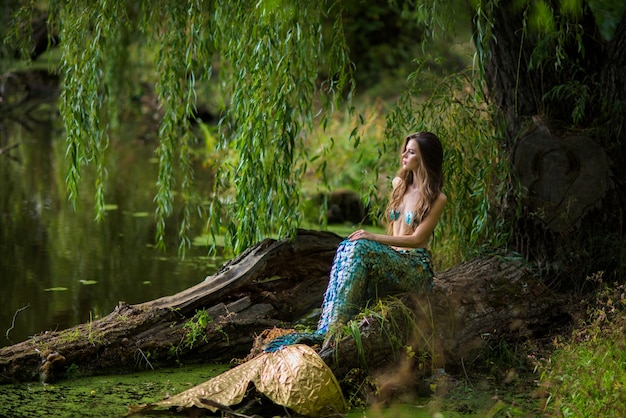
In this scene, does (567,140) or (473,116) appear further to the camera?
(473,116)

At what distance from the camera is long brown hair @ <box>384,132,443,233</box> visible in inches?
201

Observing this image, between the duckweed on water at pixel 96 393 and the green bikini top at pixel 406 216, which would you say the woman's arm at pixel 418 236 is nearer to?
the green bikini top at pixel 406 216

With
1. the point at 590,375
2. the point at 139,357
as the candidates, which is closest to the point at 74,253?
the point at 139,357

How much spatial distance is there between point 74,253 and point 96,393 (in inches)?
153

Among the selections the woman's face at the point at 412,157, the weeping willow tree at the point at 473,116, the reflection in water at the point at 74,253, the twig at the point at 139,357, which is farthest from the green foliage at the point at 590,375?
the reflection in water at the point at 74,253

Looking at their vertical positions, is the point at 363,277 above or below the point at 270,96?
below

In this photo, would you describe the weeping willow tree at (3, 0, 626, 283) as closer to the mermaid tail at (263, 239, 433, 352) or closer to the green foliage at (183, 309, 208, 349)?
the green foliage at (183, 309, 208, 349)

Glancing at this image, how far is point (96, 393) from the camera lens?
4.61m

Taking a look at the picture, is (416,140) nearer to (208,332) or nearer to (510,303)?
(510,303)

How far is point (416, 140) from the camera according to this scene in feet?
17.1

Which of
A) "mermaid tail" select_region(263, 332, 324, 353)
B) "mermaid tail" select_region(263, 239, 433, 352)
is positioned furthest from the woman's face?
"mermaid tail" select_region(263, 332, 324, 353)

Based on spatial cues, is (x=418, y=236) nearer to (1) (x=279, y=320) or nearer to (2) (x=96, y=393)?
(1) (x=279, y=320)

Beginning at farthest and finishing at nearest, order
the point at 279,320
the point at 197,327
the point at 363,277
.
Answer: the point at 279,320 → the point at 197,327 → the point at 363,277

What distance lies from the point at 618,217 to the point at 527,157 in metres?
0.69
